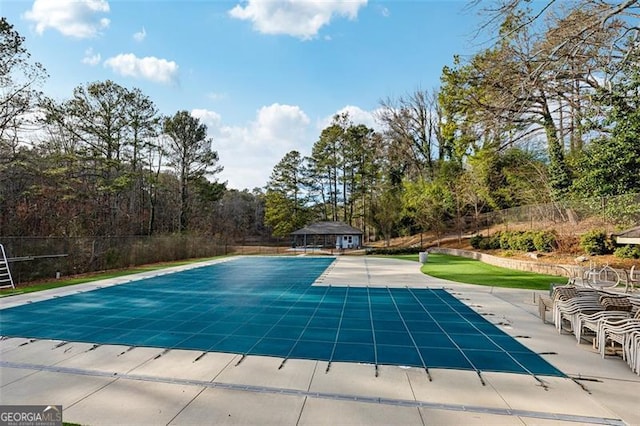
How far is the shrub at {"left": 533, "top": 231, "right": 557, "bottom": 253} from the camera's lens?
12953 mm

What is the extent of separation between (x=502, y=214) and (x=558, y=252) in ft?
23.1

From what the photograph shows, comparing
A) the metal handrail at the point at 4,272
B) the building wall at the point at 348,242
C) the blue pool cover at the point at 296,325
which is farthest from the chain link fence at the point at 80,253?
the building wall at the point at 348,242

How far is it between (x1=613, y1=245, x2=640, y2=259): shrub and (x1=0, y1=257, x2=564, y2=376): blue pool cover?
6636 millimetres

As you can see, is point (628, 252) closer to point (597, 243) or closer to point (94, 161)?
point (597, 243)

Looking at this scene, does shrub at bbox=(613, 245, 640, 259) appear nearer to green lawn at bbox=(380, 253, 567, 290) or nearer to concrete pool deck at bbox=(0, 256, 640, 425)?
green lawn at bbox=(380, 253, 567, 290)

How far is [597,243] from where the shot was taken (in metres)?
11.0

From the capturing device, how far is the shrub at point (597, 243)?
11.0 meters

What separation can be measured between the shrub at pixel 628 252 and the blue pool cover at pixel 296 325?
21.8ft

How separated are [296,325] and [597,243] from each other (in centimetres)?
1140

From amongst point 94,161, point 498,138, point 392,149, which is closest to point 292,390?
point 94,161

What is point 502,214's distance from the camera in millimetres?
19297

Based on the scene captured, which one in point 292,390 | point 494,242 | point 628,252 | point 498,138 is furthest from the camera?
point 498,138

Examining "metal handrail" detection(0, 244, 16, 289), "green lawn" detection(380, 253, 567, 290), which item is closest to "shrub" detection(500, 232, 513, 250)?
"green lawn" detection(380, 253, 567, 290)

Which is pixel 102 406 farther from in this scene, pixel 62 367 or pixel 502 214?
pixel 502 214
